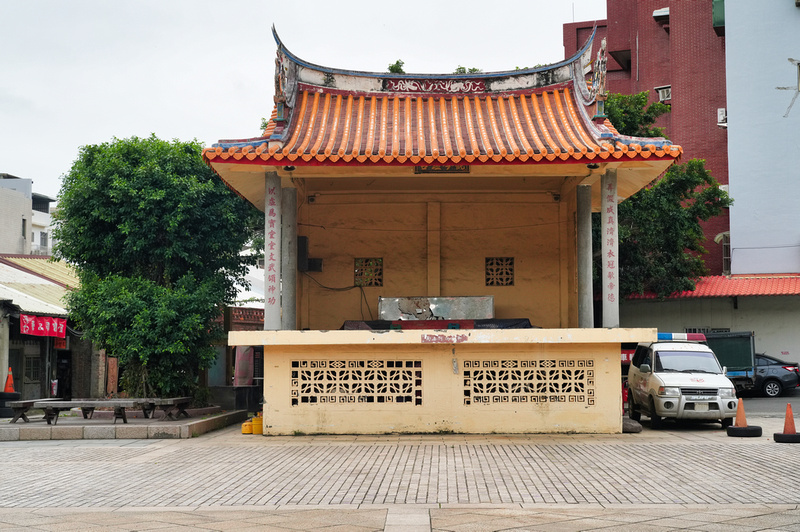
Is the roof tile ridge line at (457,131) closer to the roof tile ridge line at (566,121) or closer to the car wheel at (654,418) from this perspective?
the roof tile ridge line at (566,121)

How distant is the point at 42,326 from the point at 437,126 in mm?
13745

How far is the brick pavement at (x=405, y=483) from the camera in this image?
825 cm

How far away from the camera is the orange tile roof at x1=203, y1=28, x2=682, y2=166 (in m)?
15.2

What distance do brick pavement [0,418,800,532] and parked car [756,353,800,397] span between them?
15.4m

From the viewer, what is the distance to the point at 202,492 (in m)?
9.91

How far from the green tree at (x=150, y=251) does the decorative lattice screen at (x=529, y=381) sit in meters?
7.32

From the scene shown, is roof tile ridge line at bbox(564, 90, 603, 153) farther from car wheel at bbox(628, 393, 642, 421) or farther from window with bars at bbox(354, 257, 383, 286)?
car wheel at bbox(628, 393, 642, 421)

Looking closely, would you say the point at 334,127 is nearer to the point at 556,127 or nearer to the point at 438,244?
the point at 438,244

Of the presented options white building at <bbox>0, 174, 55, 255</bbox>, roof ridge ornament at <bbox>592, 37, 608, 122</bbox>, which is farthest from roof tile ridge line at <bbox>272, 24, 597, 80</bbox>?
white building at <bbox>0, 174, 55, 255</bbox>

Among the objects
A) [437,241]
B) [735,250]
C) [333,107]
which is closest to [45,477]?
[333,107]

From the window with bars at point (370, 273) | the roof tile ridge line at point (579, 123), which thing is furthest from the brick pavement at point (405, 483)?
the window with bars at point (370, 273)

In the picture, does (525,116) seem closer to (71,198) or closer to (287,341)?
(287,341)

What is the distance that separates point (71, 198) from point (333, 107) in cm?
741

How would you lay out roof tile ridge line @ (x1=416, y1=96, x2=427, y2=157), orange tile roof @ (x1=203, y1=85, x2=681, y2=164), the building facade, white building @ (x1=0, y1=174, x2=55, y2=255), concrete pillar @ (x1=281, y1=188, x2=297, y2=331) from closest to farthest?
orange tile roof @ (x1=203, y1=85, x2=681, y2=164) < roof tile ridge line @ (x1=416, y1=96, x2=427, y2=157) < concrete pillar @ (x1=281, y1=188, x2=297, y2=331) < the building facade < white building @ (x1=0, y1=174, x2=55, y2=255)
